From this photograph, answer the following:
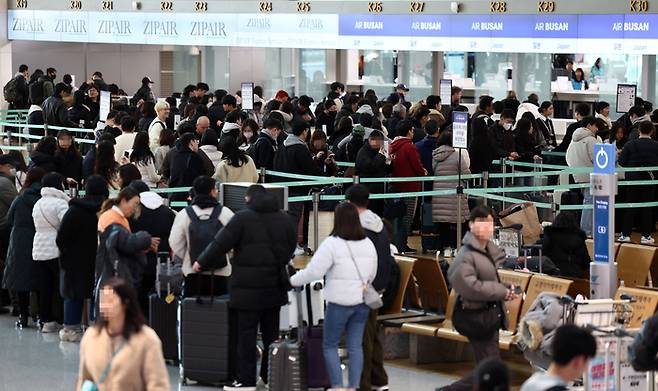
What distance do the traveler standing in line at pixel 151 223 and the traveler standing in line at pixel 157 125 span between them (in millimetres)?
4355

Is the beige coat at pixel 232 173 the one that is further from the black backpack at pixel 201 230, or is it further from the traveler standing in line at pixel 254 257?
the traveler standing in line at pixel 254 257

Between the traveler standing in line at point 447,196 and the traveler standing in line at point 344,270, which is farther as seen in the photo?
the traveler standing in line at point 447,196

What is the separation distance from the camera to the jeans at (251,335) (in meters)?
10.1

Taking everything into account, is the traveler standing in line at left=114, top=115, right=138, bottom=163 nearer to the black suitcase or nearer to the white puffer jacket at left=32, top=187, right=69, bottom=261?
the white puffer jacket at left=32, top=187, right=69, bottom=261

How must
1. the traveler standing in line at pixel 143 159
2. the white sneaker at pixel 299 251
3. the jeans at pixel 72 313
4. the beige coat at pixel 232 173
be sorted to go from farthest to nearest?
the white sneaker at pixel 299 251 < the traveler standing in line at pixel 143 159 < the beige coat at pixel 232 173 < the jeans at pixel 72 313

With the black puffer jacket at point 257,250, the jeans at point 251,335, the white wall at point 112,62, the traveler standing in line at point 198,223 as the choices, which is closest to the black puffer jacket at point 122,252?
the traveler standing in line at point 198,223

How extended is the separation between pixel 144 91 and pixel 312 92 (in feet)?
17.5

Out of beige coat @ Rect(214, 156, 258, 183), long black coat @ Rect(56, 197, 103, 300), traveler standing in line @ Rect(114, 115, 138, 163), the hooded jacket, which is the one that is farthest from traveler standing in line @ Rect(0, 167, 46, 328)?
the hooded jacket

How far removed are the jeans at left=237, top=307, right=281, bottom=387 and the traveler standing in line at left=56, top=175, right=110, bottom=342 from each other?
2115 mm

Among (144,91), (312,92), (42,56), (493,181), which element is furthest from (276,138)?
(42,56)

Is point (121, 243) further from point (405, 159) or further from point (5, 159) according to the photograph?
point (405, 159)

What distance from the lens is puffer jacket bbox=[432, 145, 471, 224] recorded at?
15.3 metres

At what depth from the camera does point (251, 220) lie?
32.4ft

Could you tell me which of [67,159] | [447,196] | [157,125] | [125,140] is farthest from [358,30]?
[67,159]
